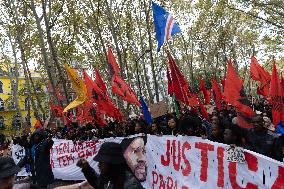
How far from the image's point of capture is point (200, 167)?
627cm

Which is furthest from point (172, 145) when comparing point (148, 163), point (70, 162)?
point (70, 162)

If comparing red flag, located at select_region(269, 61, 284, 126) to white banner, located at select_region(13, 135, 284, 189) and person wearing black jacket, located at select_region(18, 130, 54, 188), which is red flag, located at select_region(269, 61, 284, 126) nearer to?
white banner, located at select_region(13, 135, 284, 189)

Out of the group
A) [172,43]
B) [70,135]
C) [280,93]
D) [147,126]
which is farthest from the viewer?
[172,43]

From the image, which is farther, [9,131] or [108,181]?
[9,131]

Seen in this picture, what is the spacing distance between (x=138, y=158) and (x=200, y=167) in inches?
63.3

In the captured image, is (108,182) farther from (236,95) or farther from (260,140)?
(236,95)

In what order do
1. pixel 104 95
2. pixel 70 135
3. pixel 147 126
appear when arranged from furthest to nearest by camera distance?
pixel 70 135 → pixel 104 95 → pixel 147 126

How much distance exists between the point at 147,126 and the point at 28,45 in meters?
16.6

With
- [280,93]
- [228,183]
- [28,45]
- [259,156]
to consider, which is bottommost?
[228,183]

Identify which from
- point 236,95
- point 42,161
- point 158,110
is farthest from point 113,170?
point 158,110

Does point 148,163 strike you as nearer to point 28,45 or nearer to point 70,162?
point 70,162

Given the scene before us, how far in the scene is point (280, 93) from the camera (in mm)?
7082

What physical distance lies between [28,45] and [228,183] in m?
20.5

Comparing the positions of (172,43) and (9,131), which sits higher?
(172,43)
